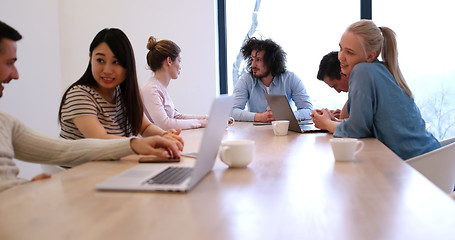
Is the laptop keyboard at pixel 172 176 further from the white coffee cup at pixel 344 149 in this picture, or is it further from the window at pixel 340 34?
the window at pixel 340 34

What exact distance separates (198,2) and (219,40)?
46cm

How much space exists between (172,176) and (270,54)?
2.68 meters

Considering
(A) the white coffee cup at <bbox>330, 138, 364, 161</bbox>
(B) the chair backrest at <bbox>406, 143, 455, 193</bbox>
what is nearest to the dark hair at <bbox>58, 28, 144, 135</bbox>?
(A) the white coffee cup at <bbox>330, 138, 364, 161</bbox>

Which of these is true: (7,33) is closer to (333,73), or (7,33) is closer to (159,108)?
(159,108)

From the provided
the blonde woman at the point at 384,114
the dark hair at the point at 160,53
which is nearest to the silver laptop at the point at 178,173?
the blonde woman at the point at 384,114

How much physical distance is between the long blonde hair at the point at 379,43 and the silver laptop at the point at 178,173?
3.36 ft

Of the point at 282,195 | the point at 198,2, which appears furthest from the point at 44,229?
the point at 198,2

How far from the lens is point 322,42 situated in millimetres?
4391

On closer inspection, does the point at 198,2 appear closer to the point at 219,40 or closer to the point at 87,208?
the point at 219,40

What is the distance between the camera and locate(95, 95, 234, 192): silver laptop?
3.30 ft

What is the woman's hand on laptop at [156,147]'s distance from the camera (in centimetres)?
142

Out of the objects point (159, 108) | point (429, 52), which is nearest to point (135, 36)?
point (159, 108)

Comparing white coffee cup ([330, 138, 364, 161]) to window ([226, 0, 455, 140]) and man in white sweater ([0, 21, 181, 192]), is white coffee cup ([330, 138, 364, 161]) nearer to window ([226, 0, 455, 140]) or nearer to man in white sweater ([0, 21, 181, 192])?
man in white sweater ([0, 21, 181, 192])

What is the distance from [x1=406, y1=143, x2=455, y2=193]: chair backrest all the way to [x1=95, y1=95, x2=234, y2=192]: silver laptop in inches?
37.3
